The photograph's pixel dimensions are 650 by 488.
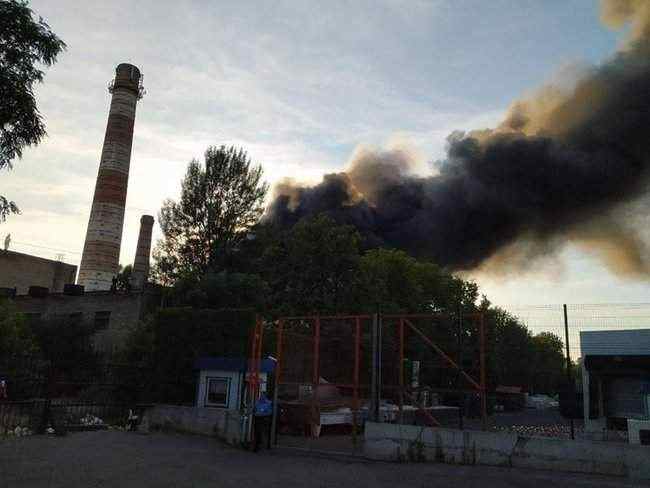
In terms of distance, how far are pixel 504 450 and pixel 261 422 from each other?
557cm

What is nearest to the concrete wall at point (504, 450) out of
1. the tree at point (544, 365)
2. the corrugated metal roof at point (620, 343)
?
the corrugated metal roof at point (620, 343)

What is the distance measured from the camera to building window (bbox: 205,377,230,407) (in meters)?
16.1

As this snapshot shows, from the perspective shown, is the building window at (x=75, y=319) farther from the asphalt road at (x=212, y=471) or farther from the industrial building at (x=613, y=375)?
the industrial building at (x=613, y=375)

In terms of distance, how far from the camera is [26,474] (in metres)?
8.78

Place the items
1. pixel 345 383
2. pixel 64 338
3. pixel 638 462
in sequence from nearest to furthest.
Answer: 1. pixel 638 462
2. pixel 345 383
3. pixel 64 338

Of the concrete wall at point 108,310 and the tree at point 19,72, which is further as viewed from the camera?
the concrete wall at point 108,310

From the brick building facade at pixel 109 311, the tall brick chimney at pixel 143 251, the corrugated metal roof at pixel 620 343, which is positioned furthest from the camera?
the tall brick chimney at pixel 143 251

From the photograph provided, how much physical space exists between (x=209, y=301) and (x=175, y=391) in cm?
1489

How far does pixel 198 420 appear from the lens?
1522 centimetres

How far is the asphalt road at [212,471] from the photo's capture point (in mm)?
8766

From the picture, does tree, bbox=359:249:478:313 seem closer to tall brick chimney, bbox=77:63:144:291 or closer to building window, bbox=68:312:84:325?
building window, bbox=68:312:84:325

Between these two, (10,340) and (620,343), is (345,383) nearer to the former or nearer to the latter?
(10,340)

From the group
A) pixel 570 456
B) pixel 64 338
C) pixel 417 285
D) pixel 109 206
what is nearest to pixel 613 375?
pixel 570 456

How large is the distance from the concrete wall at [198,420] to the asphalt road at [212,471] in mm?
1405
